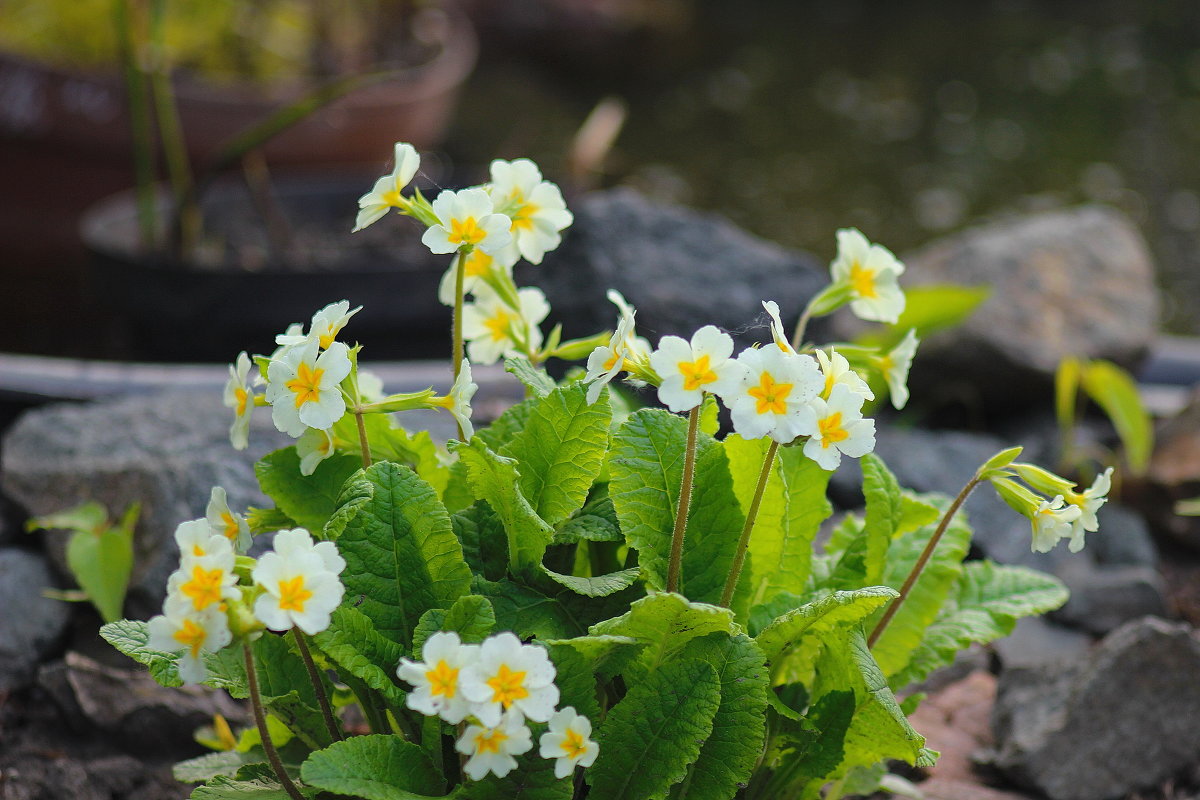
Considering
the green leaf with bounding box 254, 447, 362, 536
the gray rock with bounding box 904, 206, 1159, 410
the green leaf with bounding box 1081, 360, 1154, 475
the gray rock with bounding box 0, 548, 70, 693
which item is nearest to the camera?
the green leaf with bounding box 254, 447, 362, 536

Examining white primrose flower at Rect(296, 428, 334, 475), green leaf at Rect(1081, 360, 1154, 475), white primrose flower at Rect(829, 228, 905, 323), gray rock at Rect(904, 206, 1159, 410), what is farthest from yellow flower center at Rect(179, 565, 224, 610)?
gray rock at Rect(904, 206, 1159, 410)

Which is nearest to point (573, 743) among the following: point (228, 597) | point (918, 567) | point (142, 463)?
point (228, 597)

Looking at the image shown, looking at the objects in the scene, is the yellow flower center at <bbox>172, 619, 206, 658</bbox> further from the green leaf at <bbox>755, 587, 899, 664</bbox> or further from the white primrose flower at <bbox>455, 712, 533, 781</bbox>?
the green leaf at <bbox>755, 587, 899, 664</bbox>

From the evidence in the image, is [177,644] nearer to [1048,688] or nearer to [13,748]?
[13,748]

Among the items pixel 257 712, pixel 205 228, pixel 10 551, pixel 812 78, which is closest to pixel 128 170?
pixel 205 228

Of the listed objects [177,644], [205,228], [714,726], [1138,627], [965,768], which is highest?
[177,644]

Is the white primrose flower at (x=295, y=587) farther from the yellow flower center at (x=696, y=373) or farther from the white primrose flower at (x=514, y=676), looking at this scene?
the yellow flower center at (x=696, y=373)

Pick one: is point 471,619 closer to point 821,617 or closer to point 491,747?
point 491,747
